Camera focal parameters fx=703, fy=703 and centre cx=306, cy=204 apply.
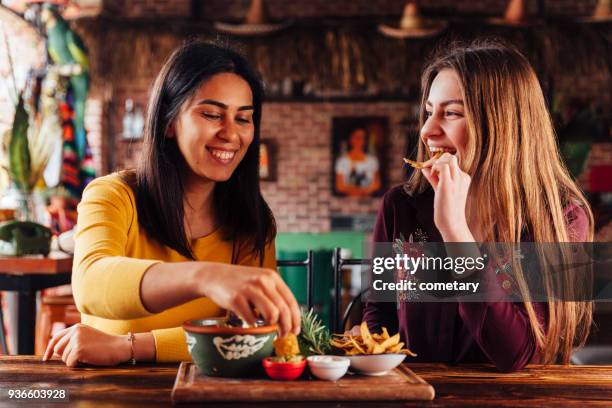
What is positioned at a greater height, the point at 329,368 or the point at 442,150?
the point at 442,150

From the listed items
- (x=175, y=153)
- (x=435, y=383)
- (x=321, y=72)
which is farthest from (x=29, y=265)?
(x=321, y=72)

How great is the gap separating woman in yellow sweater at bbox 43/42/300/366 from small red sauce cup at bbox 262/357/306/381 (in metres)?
0.19

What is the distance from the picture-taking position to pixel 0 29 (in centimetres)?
487

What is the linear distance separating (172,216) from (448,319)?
0.69 metres

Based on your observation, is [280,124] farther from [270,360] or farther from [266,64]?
[270,360]

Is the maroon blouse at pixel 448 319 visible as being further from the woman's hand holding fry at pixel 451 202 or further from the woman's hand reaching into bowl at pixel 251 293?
the woman's hand reaching into bowl at pixel 251 293

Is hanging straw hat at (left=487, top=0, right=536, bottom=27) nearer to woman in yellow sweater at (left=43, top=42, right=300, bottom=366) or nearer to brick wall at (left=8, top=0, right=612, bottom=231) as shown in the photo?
brick wall at (left=8, top=0, right=612, bottom=231)

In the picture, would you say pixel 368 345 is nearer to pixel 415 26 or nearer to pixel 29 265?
pixel 29 265

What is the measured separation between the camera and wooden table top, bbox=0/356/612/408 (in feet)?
3.74

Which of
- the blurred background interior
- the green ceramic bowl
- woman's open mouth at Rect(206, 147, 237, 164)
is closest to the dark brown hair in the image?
woman's open mouth at Rect(206, 147, 237, 164)

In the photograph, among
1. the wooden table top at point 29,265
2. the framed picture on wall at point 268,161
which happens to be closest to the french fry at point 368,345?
the wooden table top at point 29,265

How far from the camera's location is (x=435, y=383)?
1263mm

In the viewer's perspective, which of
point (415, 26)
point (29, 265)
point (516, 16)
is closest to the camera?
point (29, 265)

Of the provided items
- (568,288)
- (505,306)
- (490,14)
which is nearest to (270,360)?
(505,306)
